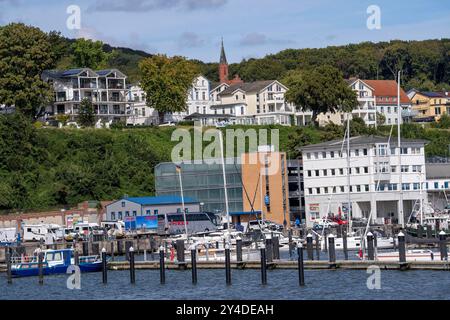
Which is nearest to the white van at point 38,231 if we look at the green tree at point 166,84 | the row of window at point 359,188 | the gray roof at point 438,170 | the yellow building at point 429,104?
the row of window at point 359,188

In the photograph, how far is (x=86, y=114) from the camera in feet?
372

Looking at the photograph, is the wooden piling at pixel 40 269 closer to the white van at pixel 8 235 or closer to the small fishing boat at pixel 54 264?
the small fishing boat at pixel 54 264

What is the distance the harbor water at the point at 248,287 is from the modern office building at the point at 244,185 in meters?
34.4

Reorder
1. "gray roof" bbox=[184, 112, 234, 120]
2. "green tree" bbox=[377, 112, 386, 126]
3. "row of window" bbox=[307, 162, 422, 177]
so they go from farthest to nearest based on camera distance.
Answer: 1. "green tree" bbox=[377, 112, 386, 126]
2. "gray roof" bbox=[184, 112, 234, 120]
3. "row of window" bbox=[307, 162, 422, 177]

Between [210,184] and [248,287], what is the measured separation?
4461 cm

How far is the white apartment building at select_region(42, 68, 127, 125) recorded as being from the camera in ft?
383

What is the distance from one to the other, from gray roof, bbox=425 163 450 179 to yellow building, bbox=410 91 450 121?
2374 inches

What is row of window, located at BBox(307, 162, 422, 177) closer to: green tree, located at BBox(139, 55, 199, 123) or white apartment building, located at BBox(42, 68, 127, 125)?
green tree, located at BBox(139, 55, 199, 123)

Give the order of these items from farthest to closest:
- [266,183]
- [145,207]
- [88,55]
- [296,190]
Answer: [88,55] < [296,190] < [266,183] < [145,207]

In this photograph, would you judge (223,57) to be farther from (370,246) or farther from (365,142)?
(370,246)

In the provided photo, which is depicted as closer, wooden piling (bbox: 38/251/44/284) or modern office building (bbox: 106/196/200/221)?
wooden piling (bbox: 38/251/44/284)

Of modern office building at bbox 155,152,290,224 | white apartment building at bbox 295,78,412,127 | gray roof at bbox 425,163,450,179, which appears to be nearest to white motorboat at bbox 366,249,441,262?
modern office building at bbox 155,152,290,224

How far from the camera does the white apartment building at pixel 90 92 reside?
117 m

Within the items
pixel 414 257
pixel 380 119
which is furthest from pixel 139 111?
pixel 414 257
